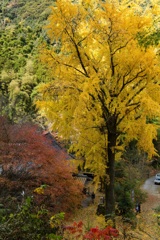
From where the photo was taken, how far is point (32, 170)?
9.21 m

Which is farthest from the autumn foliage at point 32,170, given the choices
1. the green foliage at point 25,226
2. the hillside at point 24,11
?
the hillside at point 24,11

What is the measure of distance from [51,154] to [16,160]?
62.3 inches

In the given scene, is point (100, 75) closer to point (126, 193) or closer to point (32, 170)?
point (32, 170)

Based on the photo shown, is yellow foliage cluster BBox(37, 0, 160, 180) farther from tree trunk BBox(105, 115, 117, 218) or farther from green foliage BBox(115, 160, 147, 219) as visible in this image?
green foliage BBox(115, 160, 147, 219)

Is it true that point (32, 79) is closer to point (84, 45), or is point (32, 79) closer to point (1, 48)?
point (1, 48)

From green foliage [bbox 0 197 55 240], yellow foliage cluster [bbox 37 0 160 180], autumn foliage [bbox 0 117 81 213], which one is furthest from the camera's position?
autumn foliage [bbox 0 117 81 213]


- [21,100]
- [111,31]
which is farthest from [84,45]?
[21,100]

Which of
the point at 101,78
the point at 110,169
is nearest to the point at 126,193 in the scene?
the point at 110,169

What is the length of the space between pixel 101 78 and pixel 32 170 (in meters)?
3.77

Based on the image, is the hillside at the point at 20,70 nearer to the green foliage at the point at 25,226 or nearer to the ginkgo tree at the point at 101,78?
the ginkgo tree at the point at 101,78

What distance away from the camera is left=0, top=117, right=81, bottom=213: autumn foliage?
8305mm

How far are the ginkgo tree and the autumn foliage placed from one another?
4.68 ft

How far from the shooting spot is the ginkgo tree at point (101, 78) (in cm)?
767

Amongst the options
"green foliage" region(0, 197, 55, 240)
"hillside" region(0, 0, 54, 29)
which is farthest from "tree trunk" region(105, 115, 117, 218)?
"hillside" region(0, 0, 54, 29)
